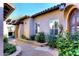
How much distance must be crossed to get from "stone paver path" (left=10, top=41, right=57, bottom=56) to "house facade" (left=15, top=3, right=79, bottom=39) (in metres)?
0.14

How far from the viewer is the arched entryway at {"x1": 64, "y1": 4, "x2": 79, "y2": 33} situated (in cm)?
324

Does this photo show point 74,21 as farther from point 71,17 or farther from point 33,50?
point 33,50

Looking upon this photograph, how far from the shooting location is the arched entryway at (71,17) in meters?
3.24

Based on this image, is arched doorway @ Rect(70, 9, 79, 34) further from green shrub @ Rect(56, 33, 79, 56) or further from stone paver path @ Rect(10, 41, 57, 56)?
stone paver path @ Rect(10, 41, 57, 56)

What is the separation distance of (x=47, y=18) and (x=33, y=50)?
0.57 meters

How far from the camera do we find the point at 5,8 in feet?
10.6

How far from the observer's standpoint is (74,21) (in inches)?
131

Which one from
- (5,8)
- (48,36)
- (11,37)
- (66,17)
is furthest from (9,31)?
(66,17)

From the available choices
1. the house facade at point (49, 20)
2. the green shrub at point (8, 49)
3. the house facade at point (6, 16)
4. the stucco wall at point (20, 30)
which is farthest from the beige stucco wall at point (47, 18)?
the green shrub at point (8, 49)

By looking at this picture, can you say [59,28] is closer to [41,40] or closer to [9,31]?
[41,40]

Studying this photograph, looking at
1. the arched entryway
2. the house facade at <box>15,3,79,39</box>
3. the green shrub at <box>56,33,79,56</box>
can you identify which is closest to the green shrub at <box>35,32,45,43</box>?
the house facade at <box>15,3,79,39</box>

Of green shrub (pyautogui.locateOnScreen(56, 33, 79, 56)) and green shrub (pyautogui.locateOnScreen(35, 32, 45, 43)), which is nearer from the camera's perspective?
green shrub (pyautogui.locateOnScreen(56, 33, 79, 56))

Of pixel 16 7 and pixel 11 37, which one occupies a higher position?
pixel 16 7

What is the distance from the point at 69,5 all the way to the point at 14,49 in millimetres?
1119
